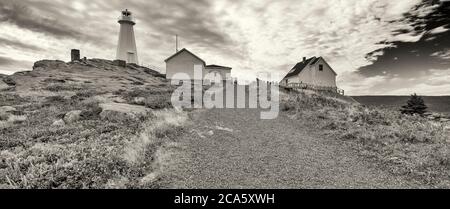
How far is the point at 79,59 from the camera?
48.8m

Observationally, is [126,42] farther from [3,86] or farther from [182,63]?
[3,86]

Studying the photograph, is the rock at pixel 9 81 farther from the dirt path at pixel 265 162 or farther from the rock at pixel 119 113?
the dirt path at pixel 265 162

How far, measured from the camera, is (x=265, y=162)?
370 inches

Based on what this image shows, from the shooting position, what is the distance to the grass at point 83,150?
7109 millimetres

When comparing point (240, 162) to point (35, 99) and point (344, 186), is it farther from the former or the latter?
point (35, 99)

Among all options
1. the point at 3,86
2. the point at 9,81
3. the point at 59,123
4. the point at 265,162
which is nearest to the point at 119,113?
the point at 59,123

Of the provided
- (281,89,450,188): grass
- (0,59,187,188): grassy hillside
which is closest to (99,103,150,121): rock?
(0,59,187,188): grassy hillside

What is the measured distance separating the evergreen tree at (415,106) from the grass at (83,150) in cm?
4818

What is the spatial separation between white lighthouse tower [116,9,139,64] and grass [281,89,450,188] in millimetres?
46284

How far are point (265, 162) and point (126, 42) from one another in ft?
178

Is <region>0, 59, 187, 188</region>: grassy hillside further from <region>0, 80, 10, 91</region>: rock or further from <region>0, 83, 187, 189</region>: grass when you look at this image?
<region>0, 80, 10, 91</region>: rock

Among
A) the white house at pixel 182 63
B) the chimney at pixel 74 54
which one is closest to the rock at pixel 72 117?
the white house at pixel 182 63

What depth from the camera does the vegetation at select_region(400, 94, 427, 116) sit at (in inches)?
1922
